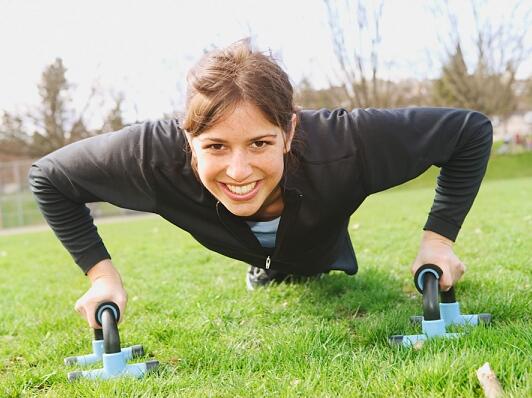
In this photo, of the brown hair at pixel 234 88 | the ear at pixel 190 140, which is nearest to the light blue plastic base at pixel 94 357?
the ear at pixel 190 140

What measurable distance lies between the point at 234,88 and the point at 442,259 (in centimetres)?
133

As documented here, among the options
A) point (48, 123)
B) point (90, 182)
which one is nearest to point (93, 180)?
point (90, 182)

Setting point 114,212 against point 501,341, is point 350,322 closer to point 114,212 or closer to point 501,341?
point 501,341

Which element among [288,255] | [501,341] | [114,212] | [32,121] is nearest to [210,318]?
[288,255]

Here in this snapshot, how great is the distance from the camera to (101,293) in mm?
2768

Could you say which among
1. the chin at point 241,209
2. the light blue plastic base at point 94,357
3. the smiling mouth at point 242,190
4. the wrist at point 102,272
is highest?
the smiling mouth at point 242,190

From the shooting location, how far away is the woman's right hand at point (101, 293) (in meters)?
2.70

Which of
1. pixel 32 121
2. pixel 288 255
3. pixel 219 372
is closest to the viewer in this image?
pixel 219 372

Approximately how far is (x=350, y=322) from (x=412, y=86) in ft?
106

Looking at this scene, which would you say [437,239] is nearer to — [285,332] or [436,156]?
[436,156]

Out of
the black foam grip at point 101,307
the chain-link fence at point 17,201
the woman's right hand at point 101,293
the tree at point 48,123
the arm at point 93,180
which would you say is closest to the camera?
the black foam grip at point 101,307

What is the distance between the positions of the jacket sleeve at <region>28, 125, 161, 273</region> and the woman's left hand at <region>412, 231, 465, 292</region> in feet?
4.67

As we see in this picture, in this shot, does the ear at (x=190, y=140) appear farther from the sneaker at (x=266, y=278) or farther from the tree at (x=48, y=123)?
the tree at (x=48, y=123)

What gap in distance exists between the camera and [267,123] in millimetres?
2416
